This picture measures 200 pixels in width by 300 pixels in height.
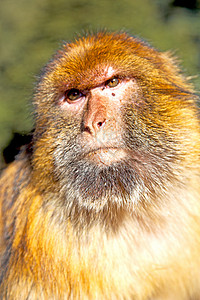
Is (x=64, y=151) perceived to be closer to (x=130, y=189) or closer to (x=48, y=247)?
(x=130, y=189)

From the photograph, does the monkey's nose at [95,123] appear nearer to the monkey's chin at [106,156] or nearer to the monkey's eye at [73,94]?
the monkey's chin at [106,156]

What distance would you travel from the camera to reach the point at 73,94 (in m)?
2.25

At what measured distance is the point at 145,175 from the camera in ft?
6.77

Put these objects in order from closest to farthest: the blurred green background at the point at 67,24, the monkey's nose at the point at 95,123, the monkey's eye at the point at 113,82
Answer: the monkey's nose at the point at 95,123, the monkey's eye at the point at 113,82, the blurred green background at the point at 67,24

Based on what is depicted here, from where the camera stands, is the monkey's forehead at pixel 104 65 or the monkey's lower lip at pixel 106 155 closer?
the monkey's lower lip at pixel 106 155

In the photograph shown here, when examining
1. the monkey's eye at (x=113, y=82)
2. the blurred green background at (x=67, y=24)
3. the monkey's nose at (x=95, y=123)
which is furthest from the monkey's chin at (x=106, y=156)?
the blurred green background at (x=67, y=24)

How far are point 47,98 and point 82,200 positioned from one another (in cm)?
70

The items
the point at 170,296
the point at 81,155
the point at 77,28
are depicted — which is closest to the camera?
the point at 81,155

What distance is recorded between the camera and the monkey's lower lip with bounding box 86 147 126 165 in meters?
1.95

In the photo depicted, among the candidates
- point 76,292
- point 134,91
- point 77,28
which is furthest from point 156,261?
point 77,28

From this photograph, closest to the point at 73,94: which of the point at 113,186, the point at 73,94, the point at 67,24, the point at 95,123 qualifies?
the point at 73,94

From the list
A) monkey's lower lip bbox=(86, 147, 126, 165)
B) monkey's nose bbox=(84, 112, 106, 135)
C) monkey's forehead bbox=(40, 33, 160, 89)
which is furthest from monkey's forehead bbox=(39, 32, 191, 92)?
monkey's lower lip bbox=(86, 147, 126, 165)

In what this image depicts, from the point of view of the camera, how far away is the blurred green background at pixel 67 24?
3803 millimetres

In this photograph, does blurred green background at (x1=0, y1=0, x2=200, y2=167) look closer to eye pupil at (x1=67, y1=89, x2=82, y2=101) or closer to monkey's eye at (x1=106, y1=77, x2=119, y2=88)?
eye pupil at (x1=67, y1=89, x2=82, y2=101)
